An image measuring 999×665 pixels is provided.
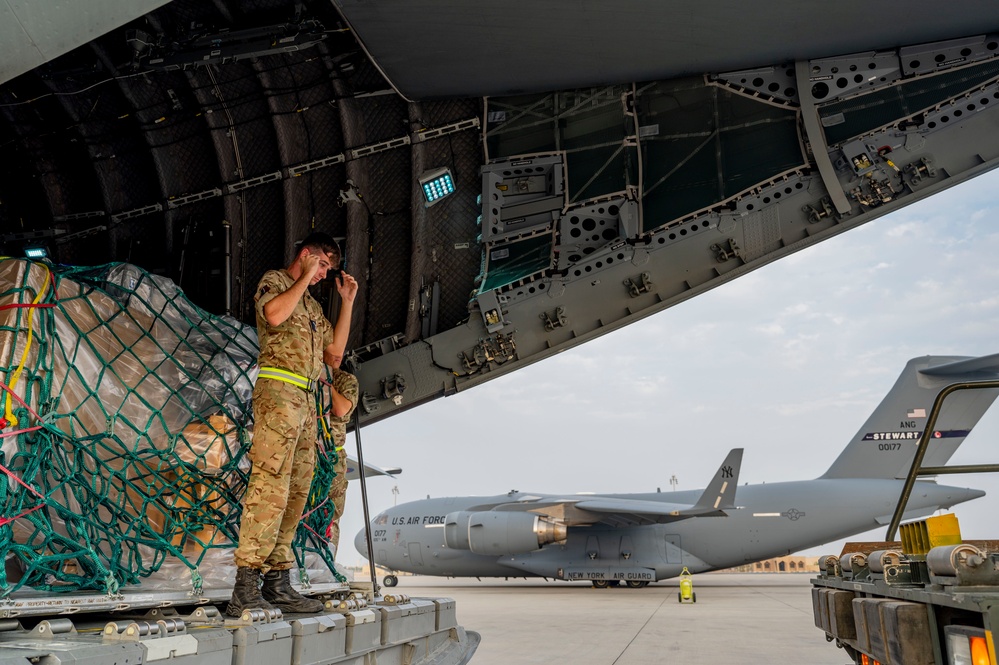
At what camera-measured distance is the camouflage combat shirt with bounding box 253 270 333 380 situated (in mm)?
Answer: 3330

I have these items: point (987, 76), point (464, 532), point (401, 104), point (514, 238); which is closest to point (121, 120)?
point (401, 104)

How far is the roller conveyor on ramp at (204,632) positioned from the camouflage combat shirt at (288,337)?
98 centimetres

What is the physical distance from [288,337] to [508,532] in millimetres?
15189

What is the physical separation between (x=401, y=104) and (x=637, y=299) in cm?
208

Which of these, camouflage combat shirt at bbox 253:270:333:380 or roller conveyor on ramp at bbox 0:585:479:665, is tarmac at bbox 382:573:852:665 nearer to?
roller conveyor on ramp at bbox 0:585:479:665

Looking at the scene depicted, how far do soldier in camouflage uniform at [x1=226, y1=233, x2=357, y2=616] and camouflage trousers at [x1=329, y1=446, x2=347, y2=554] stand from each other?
1.03m

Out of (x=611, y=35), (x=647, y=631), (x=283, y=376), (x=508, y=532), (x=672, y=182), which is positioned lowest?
(x=647, y=631)

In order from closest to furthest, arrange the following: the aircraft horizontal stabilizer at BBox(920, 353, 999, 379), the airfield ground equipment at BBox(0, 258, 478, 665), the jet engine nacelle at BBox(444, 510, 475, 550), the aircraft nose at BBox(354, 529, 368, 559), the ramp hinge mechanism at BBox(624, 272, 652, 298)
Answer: the airfield ground equipment at BBox(0, 258, 478, 665) < the ramp hinge mechanism at BBox(624, 272, 652, 298) < the aircraft horizontal stabilizer at BBox(920, 353, 999, 379) < the jet engine nacelle at BBox(444, 510, 475, 550) < the aircraft nose at BBox(354, 529, 368, 559)

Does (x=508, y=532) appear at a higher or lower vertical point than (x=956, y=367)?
lower

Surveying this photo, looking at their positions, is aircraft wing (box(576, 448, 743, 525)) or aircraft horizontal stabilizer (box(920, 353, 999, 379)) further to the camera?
aircraft wing (box(576, 448, 743, 525))

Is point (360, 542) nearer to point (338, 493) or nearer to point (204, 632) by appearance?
point (338, 493)

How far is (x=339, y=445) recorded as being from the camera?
454cm

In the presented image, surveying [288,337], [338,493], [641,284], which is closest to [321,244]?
[288,337]

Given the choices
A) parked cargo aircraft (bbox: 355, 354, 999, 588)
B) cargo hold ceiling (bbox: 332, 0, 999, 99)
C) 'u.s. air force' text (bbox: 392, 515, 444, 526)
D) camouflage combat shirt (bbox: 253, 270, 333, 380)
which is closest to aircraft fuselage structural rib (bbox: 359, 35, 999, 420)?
cargo hold ceiling (bbox: 332, 0, 999, 99)
